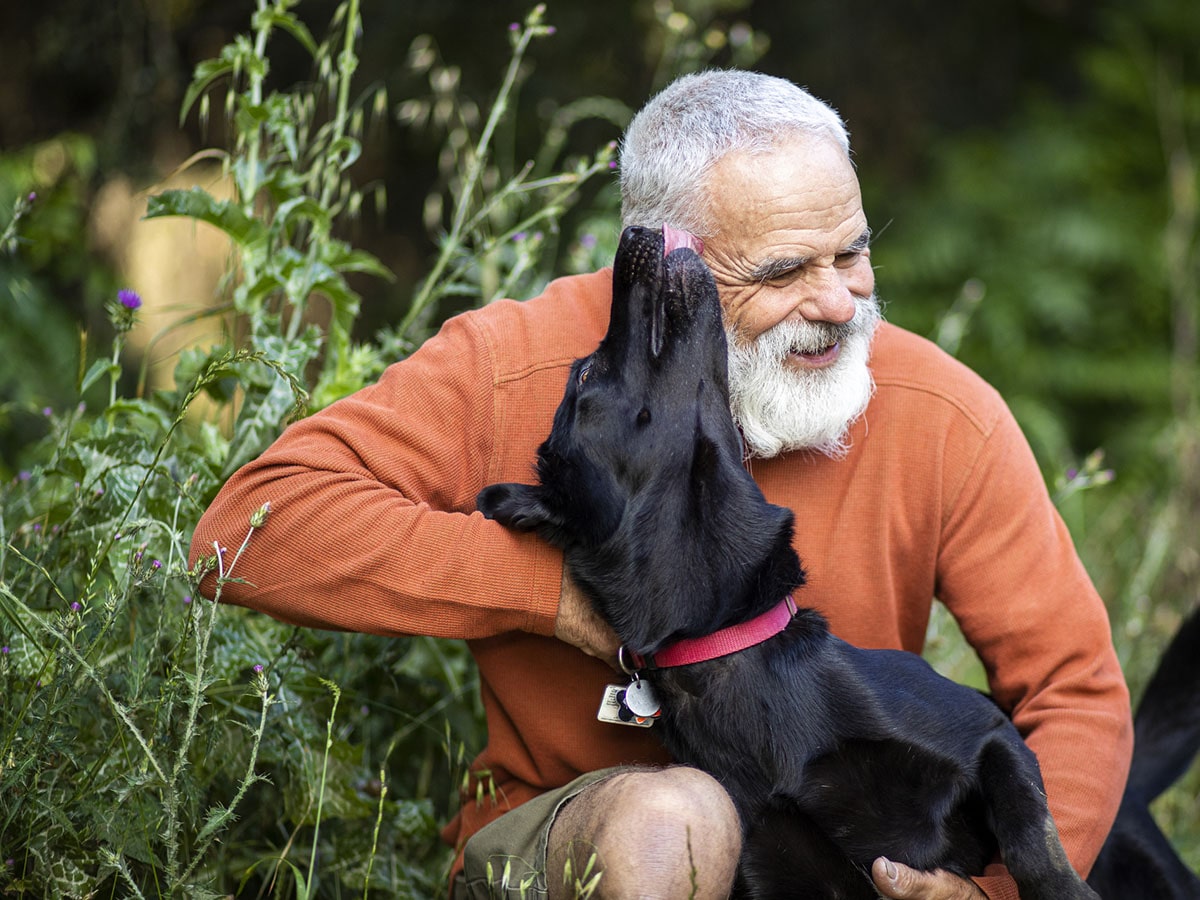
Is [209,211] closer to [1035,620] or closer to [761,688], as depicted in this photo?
[761,688]

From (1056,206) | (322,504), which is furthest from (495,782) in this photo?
(1056,206)

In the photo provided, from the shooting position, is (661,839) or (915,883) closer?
(661,839)

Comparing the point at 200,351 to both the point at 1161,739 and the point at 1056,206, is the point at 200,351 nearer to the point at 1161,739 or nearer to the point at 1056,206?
the point at 1161,739

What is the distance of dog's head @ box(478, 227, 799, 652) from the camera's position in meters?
2.22

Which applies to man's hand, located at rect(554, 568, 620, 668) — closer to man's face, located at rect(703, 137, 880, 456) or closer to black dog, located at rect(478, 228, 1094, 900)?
black dog, located at rect(478, 228, 1094, 900)

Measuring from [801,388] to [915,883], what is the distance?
103 centimetres

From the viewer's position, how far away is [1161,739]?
114 inches

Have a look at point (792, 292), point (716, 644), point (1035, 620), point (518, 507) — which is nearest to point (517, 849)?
point (716, 644)

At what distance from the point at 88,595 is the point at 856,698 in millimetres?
1401

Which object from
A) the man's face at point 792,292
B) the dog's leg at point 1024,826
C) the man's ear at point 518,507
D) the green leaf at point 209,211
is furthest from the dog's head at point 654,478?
the green leaf at point 209,211

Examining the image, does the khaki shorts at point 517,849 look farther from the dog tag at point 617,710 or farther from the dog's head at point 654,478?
the dog's head at point 654,478

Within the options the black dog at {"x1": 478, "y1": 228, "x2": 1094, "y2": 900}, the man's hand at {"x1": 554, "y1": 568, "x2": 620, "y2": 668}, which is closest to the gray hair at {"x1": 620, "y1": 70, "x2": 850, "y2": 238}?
the black dog at {"x1": 478, "y1": 228, "x2": 1094, "y2": 900}

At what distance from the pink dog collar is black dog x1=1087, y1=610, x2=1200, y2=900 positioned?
1.04m

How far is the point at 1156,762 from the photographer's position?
9.54 feet
